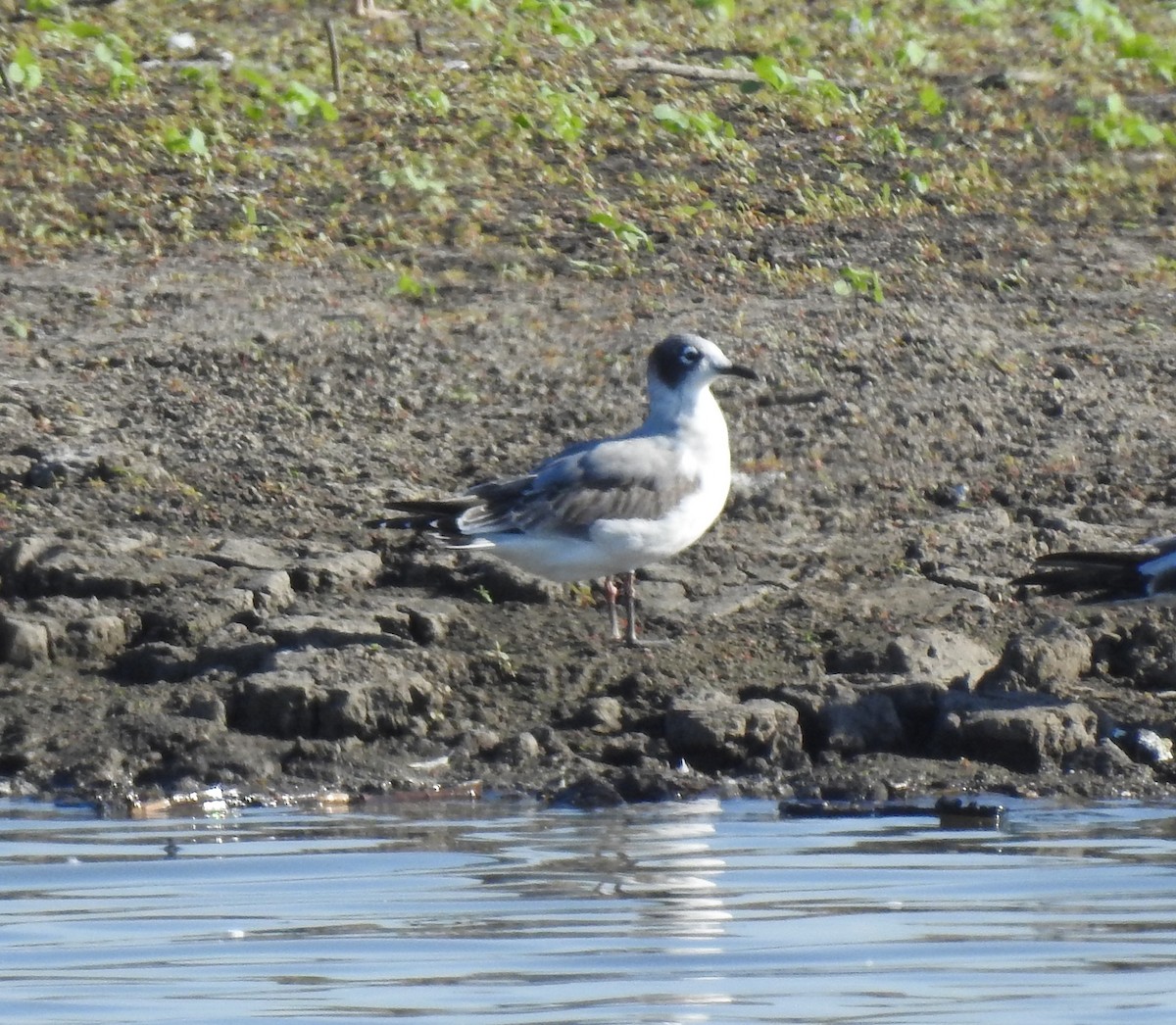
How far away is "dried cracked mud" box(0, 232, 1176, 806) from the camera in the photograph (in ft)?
26.0

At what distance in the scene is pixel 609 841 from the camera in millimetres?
6992

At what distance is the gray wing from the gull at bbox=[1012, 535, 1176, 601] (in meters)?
1.23

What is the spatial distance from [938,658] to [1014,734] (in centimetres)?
64

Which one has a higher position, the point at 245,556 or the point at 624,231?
the point at 624,231

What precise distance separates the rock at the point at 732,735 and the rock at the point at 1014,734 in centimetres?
46

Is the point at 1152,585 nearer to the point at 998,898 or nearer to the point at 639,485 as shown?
the point at 639,485

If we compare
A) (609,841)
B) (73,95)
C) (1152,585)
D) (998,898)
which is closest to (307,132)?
(73,95)

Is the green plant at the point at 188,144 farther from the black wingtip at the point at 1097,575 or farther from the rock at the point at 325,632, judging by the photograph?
the black wingtip at the point at 1097,575

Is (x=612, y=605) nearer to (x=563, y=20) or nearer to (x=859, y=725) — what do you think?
(x=859, y=725)

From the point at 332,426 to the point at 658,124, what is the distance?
4.45 m

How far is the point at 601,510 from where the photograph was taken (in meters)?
8.74

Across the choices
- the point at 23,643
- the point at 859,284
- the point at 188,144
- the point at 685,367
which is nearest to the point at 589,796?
the point at 23,643

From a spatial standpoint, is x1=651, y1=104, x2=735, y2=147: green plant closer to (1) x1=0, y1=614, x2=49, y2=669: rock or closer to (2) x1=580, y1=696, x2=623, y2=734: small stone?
(2) x1=580, y1=696, x2=623, y2=734: small stone

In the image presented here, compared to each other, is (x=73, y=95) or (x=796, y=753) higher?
(x=73, y=95)
